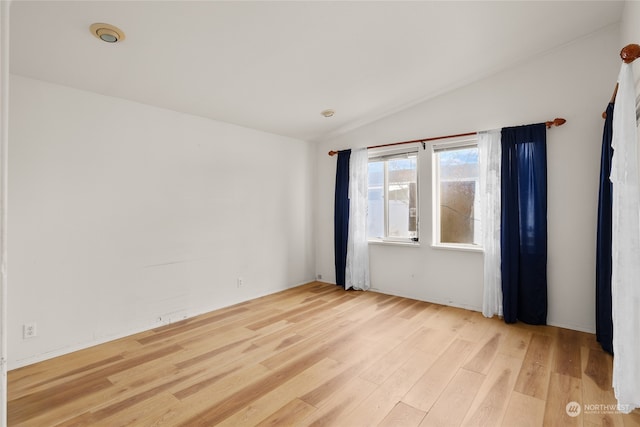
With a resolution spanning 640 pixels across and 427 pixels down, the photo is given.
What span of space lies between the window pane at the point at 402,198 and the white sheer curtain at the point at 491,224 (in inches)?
37.1

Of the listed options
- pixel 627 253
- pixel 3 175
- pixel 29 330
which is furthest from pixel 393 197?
pixel 29 330

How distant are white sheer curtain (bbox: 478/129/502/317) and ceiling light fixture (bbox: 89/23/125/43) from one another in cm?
364

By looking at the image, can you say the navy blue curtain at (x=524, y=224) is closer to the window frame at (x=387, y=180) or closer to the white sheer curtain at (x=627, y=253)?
the window frame at (x=387, y=180)

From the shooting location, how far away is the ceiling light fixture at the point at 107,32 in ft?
6.80

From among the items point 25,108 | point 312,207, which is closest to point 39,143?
point 25,108

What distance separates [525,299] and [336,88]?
3.08 m

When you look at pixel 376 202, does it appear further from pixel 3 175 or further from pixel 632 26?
pixel 3 175

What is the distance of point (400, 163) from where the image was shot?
446 cm

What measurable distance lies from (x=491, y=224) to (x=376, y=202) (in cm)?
164

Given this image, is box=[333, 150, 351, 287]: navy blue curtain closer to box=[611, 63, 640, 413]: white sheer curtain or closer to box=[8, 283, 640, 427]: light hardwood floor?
box=[8, 283, 640, 427]: light hardwood floor

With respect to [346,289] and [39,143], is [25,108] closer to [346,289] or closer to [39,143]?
[39,143]

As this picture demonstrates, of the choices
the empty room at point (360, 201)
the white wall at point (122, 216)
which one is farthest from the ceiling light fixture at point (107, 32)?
the white wall at point (122, 216)

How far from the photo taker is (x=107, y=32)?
2.12m

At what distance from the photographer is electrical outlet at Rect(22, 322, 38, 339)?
2.51 meters
